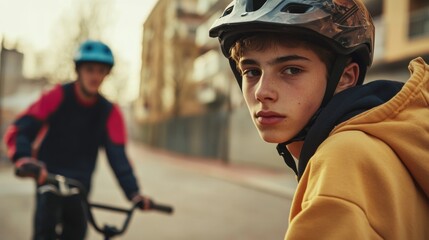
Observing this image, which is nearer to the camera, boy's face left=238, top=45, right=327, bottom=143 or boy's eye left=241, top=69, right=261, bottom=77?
boy's face left=238, top=45, right=327, bottom=143

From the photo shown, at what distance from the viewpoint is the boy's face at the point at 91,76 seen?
3277 millimetres

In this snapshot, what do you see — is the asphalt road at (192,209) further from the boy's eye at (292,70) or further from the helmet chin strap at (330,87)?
the boy's eye at (292,70)

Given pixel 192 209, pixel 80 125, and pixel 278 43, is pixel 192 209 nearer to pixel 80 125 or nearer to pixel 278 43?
pixel 80 125

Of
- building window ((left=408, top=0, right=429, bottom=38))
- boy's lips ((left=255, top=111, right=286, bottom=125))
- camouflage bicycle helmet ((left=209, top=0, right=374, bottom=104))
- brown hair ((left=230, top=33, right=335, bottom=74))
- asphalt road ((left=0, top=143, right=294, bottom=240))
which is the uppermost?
building window ((left=408, top=0, right=429, bottom=38))

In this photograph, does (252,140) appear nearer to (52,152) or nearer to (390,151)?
(52,152)

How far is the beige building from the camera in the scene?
537 inches

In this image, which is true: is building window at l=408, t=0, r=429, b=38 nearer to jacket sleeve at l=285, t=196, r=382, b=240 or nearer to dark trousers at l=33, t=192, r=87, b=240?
dark trousers at l=33, t=192, r=87, b=240

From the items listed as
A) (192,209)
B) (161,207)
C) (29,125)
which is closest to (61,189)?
(161,207)

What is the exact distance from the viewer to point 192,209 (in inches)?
334

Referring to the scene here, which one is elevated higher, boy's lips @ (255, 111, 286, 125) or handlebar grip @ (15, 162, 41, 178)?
boy's lips @ (255, 111, 286, 125)

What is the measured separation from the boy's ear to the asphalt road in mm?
4978

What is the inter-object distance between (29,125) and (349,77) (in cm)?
247

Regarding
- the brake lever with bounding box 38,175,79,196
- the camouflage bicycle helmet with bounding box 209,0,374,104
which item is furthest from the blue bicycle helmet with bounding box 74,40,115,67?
the camouflage bicycle helmet with bounding box 209,0,374,104

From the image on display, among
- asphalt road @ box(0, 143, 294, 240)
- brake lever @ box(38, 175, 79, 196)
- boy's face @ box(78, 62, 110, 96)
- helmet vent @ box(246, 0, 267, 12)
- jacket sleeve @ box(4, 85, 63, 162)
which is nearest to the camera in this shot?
helmet vent @ box(246, 0, 267, 12)
